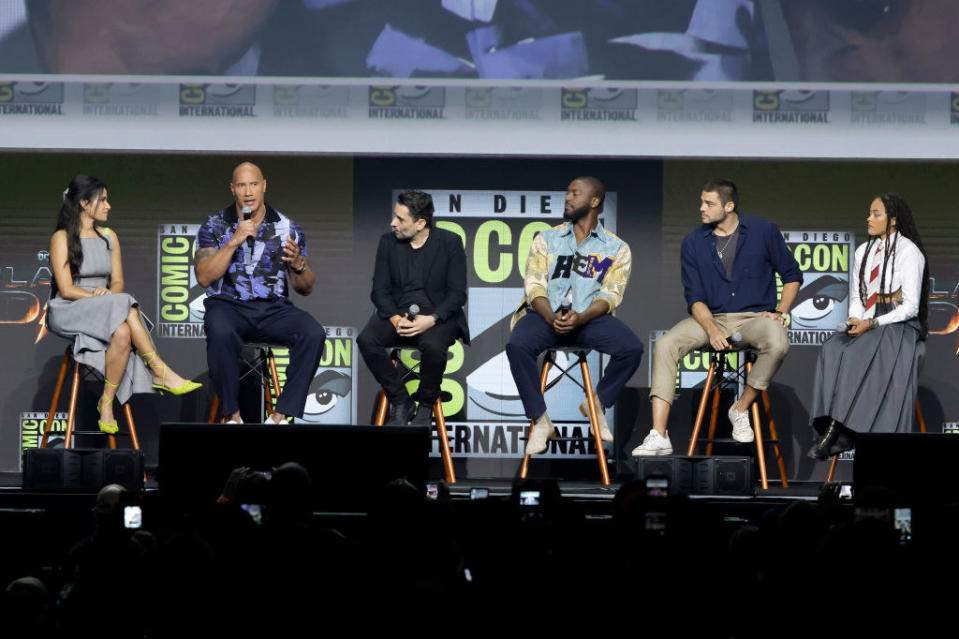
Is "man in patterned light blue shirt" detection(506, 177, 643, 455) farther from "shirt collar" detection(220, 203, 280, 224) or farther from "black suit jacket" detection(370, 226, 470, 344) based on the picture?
"shirt collar" detection(220, 203, 280, 224)

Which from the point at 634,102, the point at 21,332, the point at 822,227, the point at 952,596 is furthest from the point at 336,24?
the point at 952,596

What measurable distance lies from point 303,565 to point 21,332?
4457mm

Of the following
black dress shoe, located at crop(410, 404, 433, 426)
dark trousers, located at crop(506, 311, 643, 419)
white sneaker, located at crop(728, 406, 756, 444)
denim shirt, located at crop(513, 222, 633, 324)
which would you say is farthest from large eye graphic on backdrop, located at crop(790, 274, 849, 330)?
black dress shoe, located at crop(410, 404, 433, 426)

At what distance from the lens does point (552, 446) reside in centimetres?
610

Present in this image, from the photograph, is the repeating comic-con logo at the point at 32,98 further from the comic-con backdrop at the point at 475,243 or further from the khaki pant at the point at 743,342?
the khaki pant at the point at 743,342

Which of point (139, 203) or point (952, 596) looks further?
point (139, 203)

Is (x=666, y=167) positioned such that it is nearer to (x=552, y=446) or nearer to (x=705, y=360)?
(x=705, y=360)

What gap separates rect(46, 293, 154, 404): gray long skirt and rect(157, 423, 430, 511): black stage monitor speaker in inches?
43.8

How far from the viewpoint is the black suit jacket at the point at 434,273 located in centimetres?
A: 508

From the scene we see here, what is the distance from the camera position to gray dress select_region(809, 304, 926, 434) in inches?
198

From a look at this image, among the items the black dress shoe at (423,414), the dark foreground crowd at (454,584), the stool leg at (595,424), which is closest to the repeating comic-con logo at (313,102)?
the black dress shoe at (423,414)

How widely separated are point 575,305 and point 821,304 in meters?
1.68

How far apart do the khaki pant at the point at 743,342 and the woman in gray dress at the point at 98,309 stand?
1.98 m

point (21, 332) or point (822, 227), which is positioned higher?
point (822, 227)
